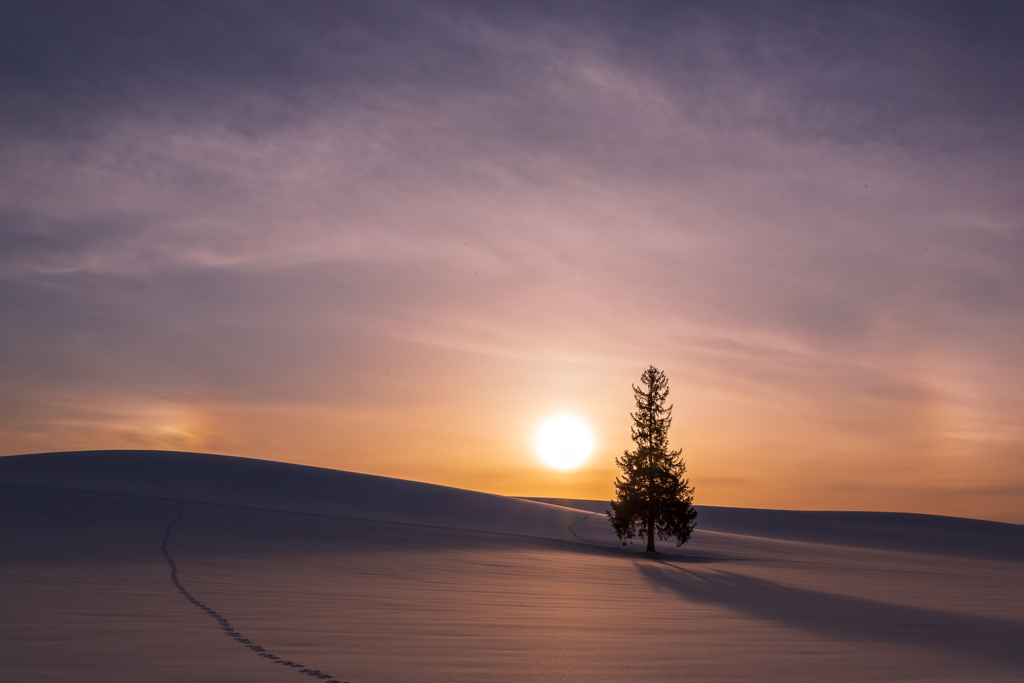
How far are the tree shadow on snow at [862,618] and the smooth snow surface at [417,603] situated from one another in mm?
105

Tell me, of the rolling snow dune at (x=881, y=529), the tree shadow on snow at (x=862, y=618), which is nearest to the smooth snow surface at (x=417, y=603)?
the tree shadow on snow at (x=862, y=618)

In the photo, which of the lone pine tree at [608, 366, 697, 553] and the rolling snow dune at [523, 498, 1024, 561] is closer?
the lone pine tree at [608, 366, 697, 553]

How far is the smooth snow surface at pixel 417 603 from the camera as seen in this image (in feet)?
25.0

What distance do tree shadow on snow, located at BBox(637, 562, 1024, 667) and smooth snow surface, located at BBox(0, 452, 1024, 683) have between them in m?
0.10

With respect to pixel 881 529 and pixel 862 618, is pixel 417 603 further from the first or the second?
pixel 881 529

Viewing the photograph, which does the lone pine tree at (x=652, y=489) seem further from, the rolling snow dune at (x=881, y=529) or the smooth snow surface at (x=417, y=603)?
the rolling snow dune at (x=881, y=529)

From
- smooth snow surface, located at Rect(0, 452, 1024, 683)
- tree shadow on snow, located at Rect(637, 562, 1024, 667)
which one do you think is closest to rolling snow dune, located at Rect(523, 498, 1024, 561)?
smooth snow surface, located at Rect(0, 452, 1024, 683)

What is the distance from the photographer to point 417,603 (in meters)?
13.1

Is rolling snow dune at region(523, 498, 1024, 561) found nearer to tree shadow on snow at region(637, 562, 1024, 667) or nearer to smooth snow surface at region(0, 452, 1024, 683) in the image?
smooth snow surface at region(0, 452, 1024, 683)

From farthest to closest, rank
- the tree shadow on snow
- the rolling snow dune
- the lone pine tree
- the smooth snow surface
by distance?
the rolling snow dune < the lone pine tree < the tree shadow on snow < the smooth snow surface

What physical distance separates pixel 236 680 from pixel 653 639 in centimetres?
564

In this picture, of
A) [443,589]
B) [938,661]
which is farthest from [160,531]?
[938,661]

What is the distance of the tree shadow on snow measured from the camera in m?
11.2

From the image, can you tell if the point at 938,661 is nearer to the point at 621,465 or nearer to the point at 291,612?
the point at 291,612
